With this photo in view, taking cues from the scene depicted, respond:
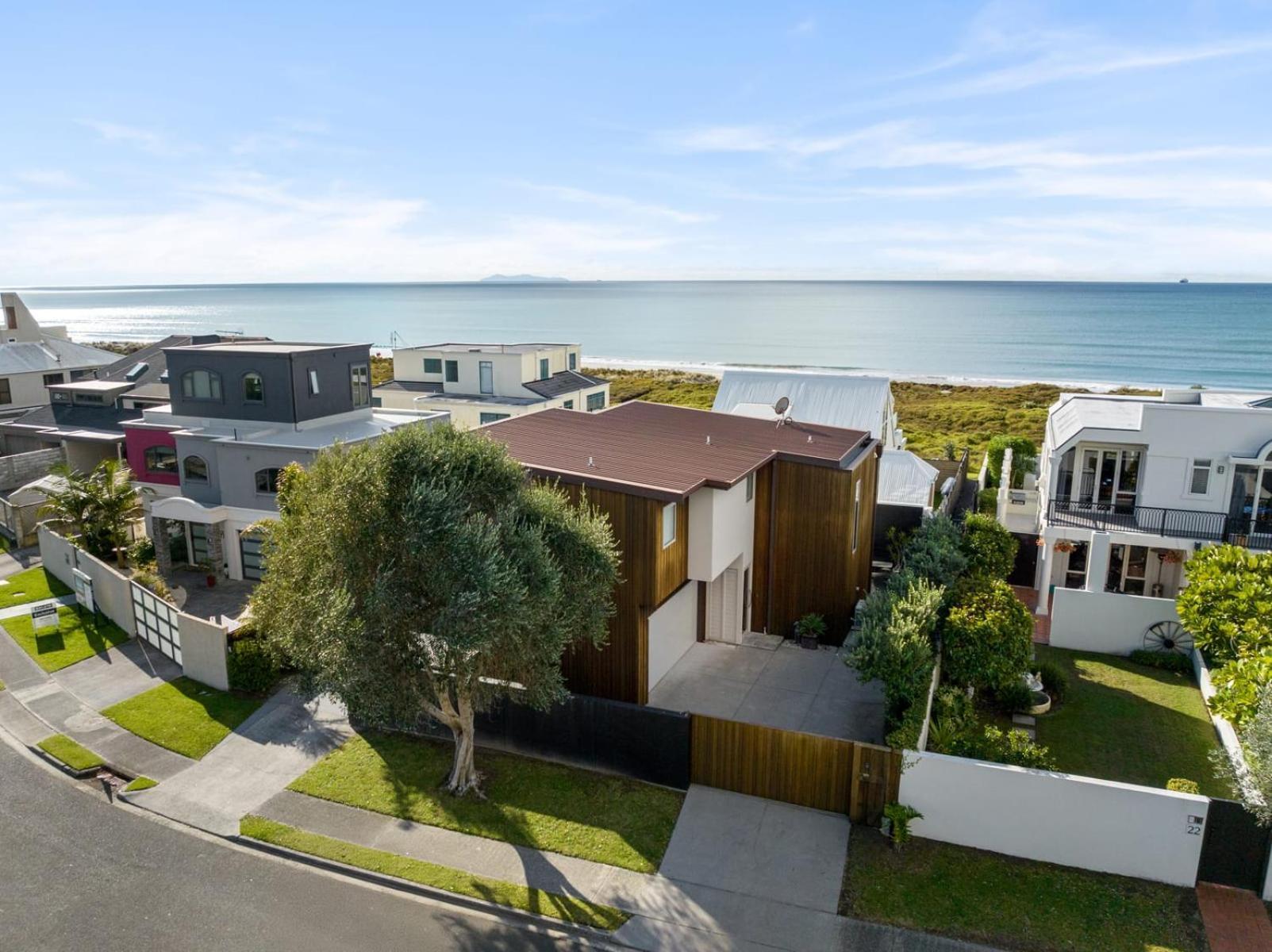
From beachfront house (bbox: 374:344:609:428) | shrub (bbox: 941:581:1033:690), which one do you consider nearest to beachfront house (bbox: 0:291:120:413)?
beachfront house (bbox: 374:344:609:428)

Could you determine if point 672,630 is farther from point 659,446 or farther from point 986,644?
point 986,644

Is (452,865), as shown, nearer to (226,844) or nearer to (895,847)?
(226,844)

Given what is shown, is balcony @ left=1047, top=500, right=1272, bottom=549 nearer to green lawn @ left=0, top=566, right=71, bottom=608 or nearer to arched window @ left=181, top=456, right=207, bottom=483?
arched window @ left=181, top=456, right=207, bottom=483

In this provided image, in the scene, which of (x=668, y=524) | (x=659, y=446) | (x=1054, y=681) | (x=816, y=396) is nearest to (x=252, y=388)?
(x=659, y=446)

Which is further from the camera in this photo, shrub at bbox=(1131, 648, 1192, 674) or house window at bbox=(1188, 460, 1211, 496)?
house window at bbox=(1188, 460, 1211, 496)

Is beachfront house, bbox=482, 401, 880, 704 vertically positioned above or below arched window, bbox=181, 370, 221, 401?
below

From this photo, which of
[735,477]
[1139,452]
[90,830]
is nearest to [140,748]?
[90,830]
